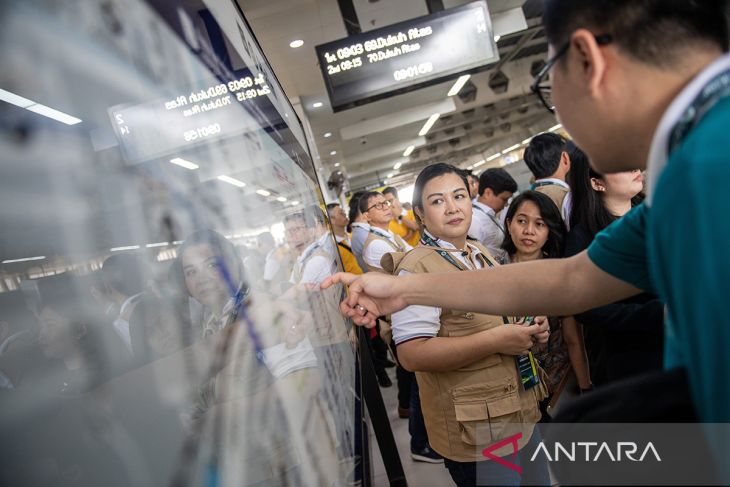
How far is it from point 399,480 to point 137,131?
1.67 m

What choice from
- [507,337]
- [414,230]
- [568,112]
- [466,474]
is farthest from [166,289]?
[414,230]

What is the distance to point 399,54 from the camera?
439 cm

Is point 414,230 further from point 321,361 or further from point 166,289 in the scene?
point 166,289

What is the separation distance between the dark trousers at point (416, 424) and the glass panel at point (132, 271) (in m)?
1.75

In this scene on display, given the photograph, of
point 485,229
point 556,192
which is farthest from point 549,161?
point 485,229

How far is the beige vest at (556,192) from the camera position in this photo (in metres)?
3.04

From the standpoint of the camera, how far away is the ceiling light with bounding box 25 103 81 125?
419mm

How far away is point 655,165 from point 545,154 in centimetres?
281

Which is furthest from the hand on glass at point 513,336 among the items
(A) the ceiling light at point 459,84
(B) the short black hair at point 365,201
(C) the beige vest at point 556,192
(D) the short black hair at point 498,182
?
(A) the ceiling light at point 459,84

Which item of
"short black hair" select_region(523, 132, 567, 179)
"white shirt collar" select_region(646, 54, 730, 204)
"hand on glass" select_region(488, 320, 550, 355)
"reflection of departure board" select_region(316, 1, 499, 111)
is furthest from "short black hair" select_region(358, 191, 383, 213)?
"white shirt collar" select_region(646, 54, 730, 204)

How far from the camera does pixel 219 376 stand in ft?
2.24

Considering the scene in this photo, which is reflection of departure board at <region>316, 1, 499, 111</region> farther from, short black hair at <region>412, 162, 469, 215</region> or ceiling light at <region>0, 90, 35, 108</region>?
ceiling light at <region>0, 90, 35, 108</region>

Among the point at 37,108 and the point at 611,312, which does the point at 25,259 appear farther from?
the point at 611,312

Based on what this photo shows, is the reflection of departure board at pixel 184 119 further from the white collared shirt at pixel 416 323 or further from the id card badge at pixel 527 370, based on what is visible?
the id card badge at pixel 527 370
